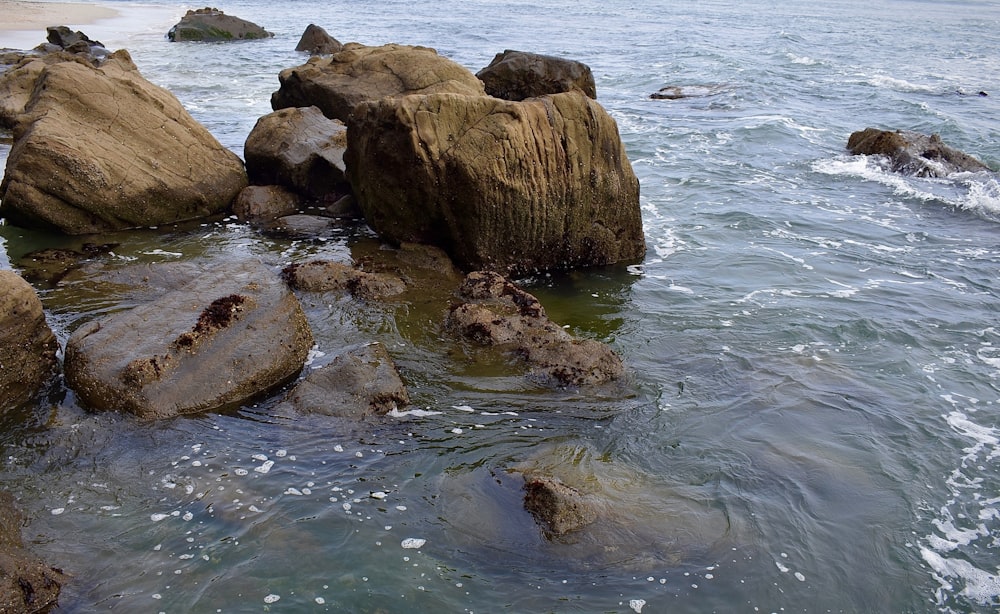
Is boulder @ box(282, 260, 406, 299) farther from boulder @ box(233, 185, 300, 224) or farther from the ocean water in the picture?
boulder @ box(233, 185, 300, 224)

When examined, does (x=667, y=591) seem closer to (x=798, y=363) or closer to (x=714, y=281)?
(x=798, y=363)

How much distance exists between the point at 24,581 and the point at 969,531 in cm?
659

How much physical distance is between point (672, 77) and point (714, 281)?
18.9m

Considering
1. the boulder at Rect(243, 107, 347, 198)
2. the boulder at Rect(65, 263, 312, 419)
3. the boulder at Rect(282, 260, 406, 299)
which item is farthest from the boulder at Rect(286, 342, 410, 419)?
the boulder at Rect(243, 107, 347, 198)

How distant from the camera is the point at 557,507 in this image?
221 inches

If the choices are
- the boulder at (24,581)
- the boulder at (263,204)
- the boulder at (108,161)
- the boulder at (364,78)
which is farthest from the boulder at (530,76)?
the boulder at (24,581)

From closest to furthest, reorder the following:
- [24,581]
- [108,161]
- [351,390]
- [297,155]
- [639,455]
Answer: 1. [24,581]
2. [639,455]
3. [351,390]
4. [108,161]
5. [297,155]

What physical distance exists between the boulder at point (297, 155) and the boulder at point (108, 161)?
382 millimetres

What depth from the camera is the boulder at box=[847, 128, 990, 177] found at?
51.2 ft

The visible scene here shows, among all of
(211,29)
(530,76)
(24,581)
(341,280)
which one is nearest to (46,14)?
(211,29)

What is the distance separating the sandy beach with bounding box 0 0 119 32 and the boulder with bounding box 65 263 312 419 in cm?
3371

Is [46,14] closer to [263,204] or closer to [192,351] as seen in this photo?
[263,204]

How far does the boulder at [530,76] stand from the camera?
15578 mm

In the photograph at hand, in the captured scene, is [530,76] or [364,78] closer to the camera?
[364,78]
